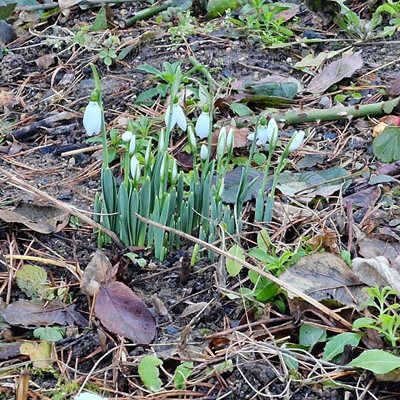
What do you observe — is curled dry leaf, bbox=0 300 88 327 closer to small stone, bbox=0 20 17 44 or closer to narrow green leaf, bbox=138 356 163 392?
narrow green leaf, bbox=138 356 163 392

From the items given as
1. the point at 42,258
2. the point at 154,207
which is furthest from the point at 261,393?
the point at 42,258

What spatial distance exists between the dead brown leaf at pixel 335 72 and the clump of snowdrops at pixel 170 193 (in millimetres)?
886

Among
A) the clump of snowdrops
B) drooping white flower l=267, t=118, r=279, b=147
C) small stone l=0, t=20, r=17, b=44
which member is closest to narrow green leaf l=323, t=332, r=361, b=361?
the clump of snowdrops

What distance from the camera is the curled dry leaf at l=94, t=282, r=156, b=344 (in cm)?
161

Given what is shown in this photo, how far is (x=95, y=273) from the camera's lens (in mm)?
1768

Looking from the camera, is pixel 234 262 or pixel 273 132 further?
pixel 273 132

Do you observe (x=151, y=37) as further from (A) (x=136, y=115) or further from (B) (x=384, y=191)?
(B) (x=384, y=191)

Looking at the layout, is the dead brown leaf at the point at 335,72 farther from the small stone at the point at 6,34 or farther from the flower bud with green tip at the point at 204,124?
the small stone at the point at 6,34

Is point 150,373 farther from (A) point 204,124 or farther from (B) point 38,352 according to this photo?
(A) point 204,124

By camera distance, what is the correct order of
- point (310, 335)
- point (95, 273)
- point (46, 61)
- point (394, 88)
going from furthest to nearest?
point (46, 61), point (394, 88), point (95, 273), point (310, 335)

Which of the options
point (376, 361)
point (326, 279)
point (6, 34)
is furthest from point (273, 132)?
point (6, 34)

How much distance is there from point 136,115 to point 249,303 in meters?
1.08

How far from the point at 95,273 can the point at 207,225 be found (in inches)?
11.5

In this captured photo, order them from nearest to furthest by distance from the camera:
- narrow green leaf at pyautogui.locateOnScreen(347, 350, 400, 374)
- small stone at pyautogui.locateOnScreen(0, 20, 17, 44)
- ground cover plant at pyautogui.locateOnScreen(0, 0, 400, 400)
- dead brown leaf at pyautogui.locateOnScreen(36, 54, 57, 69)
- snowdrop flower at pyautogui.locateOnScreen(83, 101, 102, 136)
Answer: narrow green leaf at pyautogui.locateOnScreen(347, 350, 400, 374) → ground cover plant at pyautogui.locateOnScreen(0, 0, 400, 400) → snowdrop flower at pyautogui.locateOnScreen(83, 101, 102, 136) → dead brown leaf at pyautogui.locateOnScreen(36, 54, 57, 69) → small stone at pyautogui.locateOnScreen(0, 20, 17, 44)
